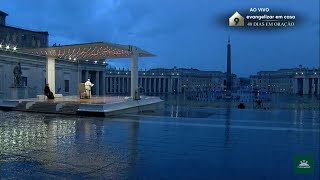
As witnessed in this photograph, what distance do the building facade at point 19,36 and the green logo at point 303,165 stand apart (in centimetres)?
5877

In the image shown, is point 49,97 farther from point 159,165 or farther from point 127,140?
point 159,165

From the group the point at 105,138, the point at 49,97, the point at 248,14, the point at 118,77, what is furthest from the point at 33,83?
the point at 118,77

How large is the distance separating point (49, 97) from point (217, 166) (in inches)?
973

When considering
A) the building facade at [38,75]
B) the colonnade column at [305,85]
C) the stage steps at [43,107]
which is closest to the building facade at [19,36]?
the building facade at [38,75]

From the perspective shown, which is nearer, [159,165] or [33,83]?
[159,165]

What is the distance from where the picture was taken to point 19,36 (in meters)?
66.8

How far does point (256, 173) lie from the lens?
7.31 m

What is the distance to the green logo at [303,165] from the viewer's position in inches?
293

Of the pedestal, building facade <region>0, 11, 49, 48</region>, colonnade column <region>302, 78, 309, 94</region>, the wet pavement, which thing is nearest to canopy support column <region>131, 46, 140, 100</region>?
the pedestal

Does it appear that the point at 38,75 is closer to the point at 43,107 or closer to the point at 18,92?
the point at 18,92

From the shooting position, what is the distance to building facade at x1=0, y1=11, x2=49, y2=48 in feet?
204

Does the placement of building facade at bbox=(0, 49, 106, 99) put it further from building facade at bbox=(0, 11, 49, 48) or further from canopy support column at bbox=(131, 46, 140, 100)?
canopy support column at bbox=(131, 46, 140, 100)

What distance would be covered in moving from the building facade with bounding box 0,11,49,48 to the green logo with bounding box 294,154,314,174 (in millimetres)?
58767

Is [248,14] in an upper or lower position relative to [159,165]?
upper
